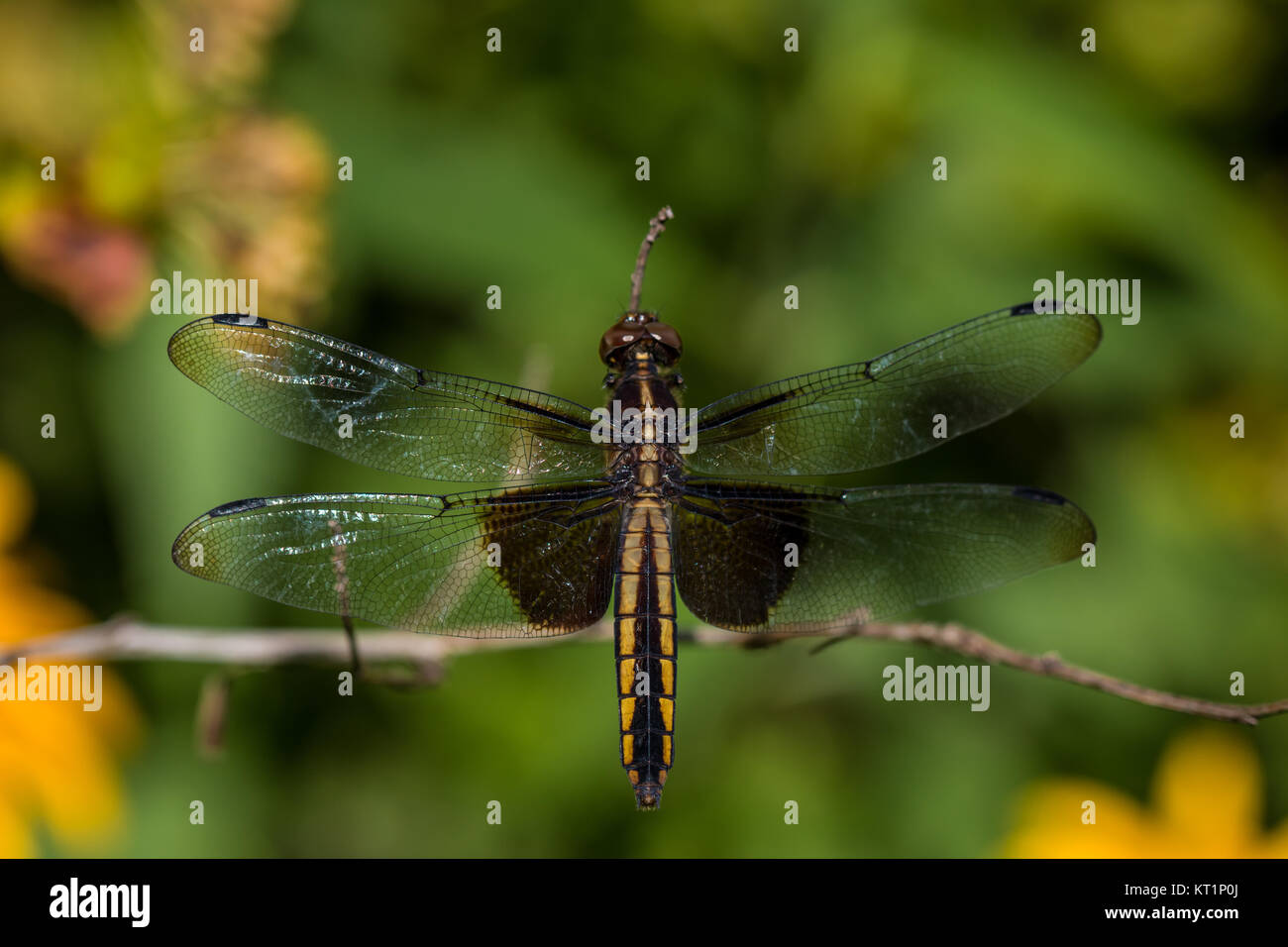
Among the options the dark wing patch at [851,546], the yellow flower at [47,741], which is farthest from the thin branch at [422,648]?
the yellow flower at [47,741]

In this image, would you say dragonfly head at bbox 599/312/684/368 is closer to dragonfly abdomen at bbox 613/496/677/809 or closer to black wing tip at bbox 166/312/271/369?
dragonfly abdomen at bbox 613/496/677/809

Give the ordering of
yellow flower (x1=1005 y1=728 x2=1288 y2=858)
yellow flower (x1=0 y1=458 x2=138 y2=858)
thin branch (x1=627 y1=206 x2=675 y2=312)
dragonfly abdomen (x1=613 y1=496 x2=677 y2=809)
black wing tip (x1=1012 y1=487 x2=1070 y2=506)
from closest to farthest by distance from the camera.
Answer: thin branch (x1=627 y1=206 x2=675 y2=312), dragonfly abdomen (x1=613 y1=496 x2=677 y2=809), black wing tip (x1=1012 y1=487 x2=1070 y2=506), yellow flower (x1=0 y1=458 x2=138 y2=858), yellow flower (x1=1005 y1=728 x2=1288 y2=858)

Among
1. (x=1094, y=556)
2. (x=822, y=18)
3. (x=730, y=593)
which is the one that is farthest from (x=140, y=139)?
(x=1094, y=556)

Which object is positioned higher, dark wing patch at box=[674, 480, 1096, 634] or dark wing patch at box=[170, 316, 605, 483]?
dark wing patch at box=[170, 316, 605, 483]

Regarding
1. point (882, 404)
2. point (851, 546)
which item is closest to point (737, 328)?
point (882, 404)

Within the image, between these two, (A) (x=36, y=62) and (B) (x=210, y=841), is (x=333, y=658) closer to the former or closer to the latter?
(B) (x=210, y=841)

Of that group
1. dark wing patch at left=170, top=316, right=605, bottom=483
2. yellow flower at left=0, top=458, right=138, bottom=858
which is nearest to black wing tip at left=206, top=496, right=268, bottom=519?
dark wing patch at left=170, top=316, right=605, bottom=483

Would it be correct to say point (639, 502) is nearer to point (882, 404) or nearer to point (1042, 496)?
point (882, 404)
